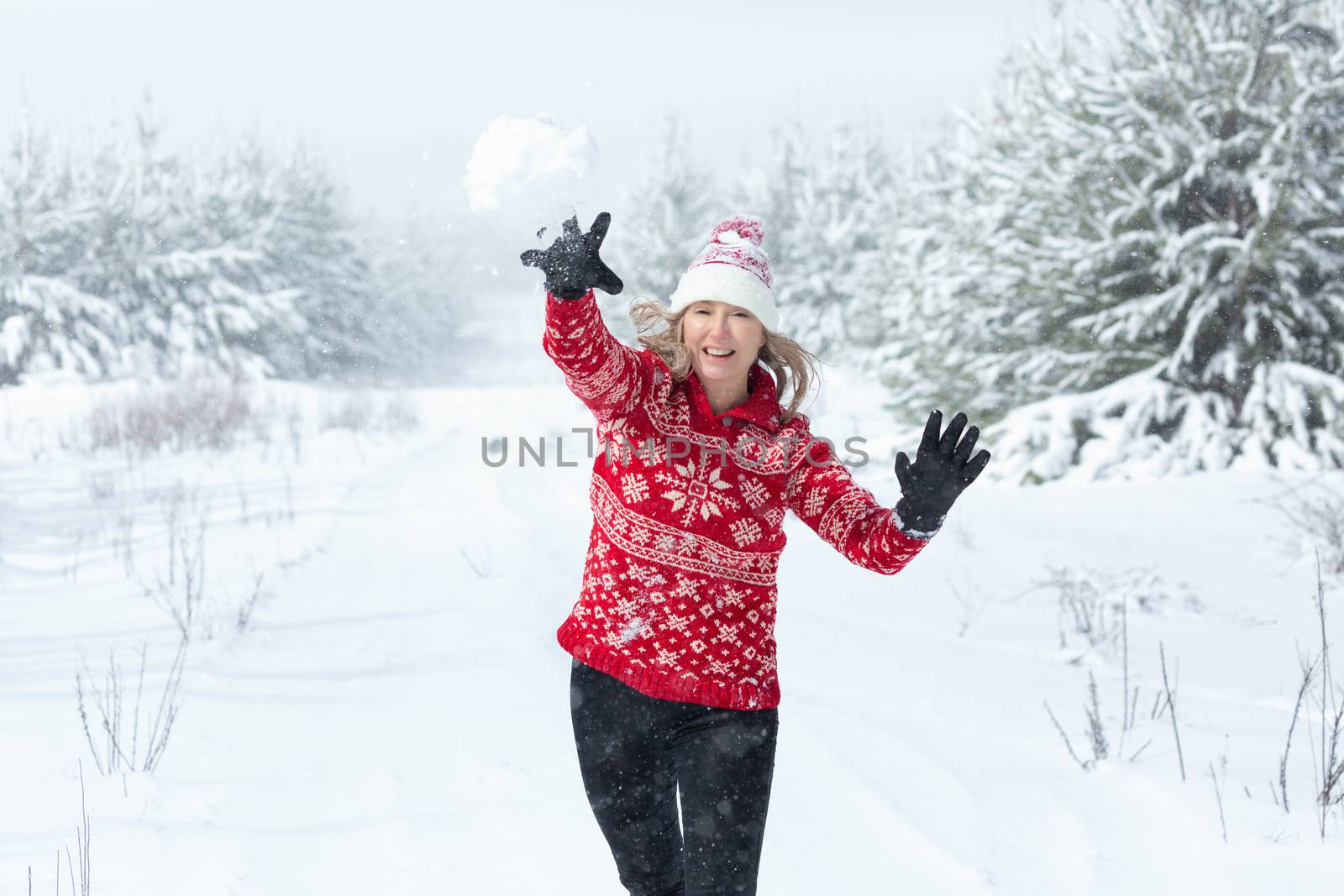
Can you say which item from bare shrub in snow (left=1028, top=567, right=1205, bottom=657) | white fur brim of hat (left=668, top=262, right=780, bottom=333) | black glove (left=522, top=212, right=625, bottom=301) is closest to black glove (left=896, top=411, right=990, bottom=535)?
white fur brim of hat (left=668, top=262, right=780, bottom=333)

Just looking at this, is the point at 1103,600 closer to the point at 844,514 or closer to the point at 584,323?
the point at 844,514

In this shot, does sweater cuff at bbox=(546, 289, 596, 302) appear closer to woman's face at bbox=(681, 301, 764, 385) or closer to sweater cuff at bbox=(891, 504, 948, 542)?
woman's face at bbox=(681, 301, 764, 385)

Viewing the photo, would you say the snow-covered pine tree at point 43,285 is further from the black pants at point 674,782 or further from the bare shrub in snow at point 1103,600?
the black pants at point 674,782

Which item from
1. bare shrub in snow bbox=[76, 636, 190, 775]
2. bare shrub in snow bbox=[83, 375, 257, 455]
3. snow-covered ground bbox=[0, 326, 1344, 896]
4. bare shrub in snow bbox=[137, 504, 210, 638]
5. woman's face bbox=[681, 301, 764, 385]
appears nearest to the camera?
woman's face bbox=[681, 301, 764, 385]

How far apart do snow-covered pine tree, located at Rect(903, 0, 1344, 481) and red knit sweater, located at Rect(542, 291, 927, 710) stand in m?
7.96

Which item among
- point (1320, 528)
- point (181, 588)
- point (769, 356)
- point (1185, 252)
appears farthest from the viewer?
point (1185, 252)

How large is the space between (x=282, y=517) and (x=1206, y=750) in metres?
6.16

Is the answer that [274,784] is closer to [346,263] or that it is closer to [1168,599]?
[1168,599]

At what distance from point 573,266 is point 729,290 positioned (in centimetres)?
41

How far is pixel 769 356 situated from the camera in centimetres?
206

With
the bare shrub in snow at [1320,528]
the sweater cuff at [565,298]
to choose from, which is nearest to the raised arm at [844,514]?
the sweater cuff at [565,298]

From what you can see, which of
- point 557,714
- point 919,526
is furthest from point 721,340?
point 557,714

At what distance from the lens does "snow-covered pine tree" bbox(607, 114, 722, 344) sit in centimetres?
2591

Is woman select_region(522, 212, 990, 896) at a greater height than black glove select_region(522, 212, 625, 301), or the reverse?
black glove select_region(522, 212, 625, 301)
